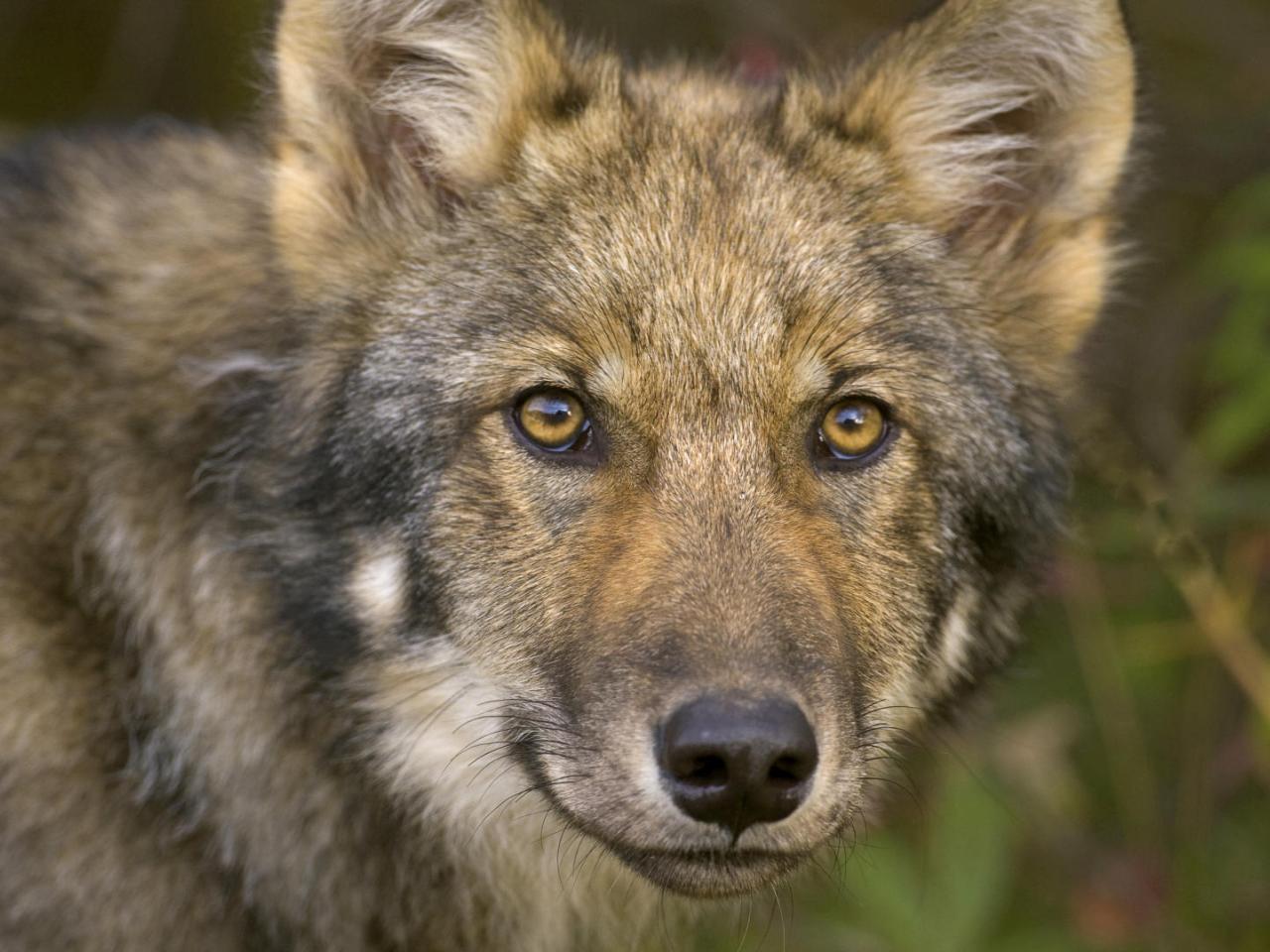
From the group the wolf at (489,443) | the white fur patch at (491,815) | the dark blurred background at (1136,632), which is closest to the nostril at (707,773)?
the wolf at (489,443)

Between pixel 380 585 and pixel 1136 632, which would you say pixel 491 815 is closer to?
pixel 380 585

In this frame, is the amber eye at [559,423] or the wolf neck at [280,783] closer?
the amber eye at [559,423]

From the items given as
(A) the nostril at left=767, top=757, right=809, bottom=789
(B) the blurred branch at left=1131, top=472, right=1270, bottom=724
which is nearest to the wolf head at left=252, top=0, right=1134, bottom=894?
(A) the nostril at left=767, top=757, right=809, bottom=789

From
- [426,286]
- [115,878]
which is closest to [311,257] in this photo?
[426,286]

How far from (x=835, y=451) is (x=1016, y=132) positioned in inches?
43.2

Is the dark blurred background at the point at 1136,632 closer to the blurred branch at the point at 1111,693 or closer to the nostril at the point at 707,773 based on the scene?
the blurred branch at the point at 1111,693

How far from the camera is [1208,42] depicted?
6.95 m

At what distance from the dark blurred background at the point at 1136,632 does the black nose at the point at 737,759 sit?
0.99 m

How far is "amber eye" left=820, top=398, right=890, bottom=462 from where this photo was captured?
329 centimetres

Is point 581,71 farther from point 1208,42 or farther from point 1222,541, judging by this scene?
point 1208,42

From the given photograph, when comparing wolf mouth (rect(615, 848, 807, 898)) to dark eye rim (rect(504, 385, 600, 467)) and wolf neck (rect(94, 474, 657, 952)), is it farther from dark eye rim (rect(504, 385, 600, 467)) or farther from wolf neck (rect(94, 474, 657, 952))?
dark eye rim (rect(504, 385, 600, 467))

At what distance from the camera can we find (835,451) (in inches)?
130

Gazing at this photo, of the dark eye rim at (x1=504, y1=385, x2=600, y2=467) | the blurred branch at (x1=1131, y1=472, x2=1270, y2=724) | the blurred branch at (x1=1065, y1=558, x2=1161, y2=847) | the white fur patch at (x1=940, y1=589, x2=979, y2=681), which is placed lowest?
the blurred branch at (x1=1065, y1=558, x2=1161, y2=847)

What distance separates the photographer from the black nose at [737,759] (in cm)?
266
